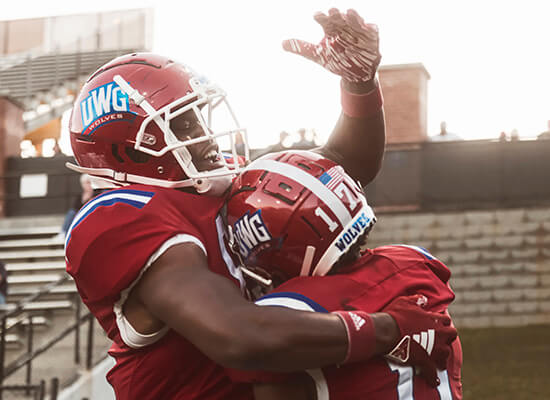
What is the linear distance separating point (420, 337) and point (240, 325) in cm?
48

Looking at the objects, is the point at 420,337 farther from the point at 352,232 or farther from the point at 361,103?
the point at 361,103

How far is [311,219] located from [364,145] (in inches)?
24.8

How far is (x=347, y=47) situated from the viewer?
2.09 meters

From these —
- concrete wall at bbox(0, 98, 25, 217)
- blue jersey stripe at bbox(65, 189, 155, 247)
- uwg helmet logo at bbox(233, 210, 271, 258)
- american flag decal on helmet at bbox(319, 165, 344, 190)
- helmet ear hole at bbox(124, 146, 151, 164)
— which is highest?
helmet ear hole at bbox(124, 146, 151, 164)

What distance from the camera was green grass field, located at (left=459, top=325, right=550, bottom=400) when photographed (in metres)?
8.77

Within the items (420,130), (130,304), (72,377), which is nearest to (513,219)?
(420,130)

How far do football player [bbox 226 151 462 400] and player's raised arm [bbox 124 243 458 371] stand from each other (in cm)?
5

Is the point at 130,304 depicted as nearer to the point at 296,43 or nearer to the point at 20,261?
the point at 296,43

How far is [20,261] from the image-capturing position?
1240 centimetres

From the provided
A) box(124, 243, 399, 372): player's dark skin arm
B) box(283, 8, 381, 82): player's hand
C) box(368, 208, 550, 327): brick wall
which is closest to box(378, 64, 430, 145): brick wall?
box(368, 208, 550, 327): brick wall

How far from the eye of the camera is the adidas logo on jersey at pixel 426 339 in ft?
6.19

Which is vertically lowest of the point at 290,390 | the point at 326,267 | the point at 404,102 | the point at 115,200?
the point at 404,102

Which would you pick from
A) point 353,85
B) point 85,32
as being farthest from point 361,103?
point 85,32

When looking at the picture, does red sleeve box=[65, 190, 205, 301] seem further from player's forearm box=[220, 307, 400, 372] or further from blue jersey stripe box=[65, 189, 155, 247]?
player's forearm box=[220, 307, 400, 372]
